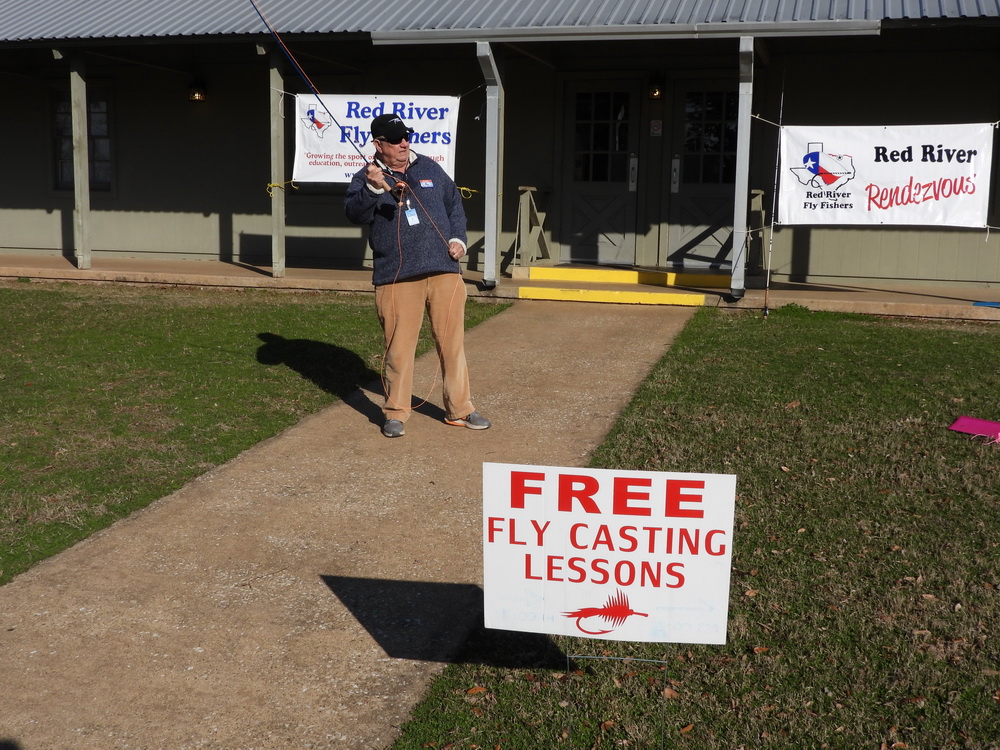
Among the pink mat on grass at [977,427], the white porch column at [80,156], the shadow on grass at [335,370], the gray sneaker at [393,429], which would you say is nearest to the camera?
the pink mat on grass at [977,427]

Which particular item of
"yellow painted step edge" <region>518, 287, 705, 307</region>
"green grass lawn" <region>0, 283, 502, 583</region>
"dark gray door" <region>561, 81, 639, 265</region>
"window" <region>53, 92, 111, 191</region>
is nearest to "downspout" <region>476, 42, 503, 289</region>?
"yellow painted step edge" <region>518, 287, 705, 307</region>

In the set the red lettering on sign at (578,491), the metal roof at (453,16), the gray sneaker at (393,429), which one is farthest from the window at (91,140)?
the red lettering on sign at (578,491)

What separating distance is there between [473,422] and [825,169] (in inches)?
212

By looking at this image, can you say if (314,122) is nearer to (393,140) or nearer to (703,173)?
(703,173)

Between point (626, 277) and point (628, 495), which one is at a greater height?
point (626, 277)

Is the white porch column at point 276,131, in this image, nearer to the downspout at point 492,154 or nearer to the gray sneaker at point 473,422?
the downspout at point 492,154

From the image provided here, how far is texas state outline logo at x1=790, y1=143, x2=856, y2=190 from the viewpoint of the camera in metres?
10.1

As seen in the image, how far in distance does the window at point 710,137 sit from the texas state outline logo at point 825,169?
2.74 metres

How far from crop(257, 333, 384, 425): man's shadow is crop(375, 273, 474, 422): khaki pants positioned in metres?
0.41

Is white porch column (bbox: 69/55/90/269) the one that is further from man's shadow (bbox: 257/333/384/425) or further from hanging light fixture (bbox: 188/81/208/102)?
man's shadow (bbox: 257/333/384/425)

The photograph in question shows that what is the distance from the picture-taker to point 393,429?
6289 millimetres

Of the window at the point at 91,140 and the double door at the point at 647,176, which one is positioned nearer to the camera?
the double door at the point at 647,176

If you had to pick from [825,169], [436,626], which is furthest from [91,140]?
→ [436,626]

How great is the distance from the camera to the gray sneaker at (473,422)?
21.3 feet
